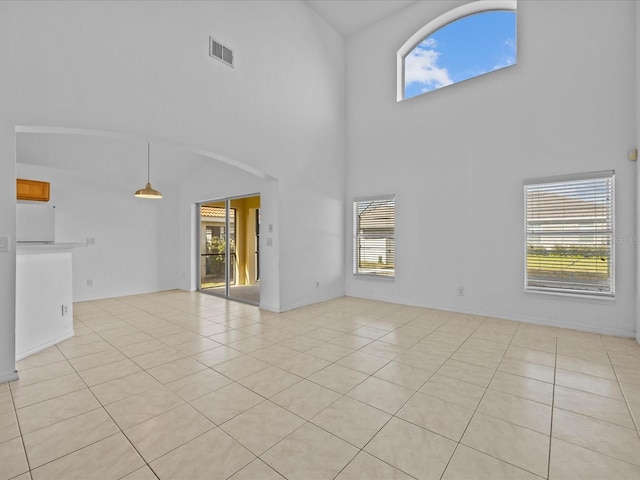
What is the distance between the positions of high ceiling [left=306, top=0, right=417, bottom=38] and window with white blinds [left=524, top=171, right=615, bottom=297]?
4.13 m

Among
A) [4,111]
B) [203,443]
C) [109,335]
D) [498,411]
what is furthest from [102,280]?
[498,411]

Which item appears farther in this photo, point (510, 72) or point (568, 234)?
point (510, 72)

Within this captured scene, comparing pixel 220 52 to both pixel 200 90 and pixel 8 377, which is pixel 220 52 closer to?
pixel 200 90

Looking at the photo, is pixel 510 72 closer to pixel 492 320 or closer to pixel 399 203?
pixel 399 203

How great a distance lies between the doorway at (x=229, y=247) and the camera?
6.34 m

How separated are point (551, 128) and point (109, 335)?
644cm

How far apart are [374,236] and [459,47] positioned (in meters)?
3.63

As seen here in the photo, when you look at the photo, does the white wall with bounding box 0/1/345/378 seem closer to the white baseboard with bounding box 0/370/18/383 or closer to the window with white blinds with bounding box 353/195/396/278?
the white baseboard with bounding box 0/370/18/383

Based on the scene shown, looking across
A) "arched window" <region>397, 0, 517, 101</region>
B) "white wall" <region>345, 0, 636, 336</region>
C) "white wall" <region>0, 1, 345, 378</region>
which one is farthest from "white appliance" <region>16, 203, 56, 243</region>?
"arched window" <region>397, 0, 517, 101</region>

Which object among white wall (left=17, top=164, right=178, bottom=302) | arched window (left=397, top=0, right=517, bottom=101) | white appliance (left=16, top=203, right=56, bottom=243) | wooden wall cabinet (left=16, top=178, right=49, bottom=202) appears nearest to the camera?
white appliance (left=16, top=203, right=56, bottom=243)

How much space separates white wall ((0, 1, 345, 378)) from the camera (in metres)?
2.60

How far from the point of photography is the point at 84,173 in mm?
5855

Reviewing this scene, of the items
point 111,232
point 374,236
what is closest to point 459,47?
point 374,236

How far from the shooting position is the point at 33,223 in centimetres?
371
